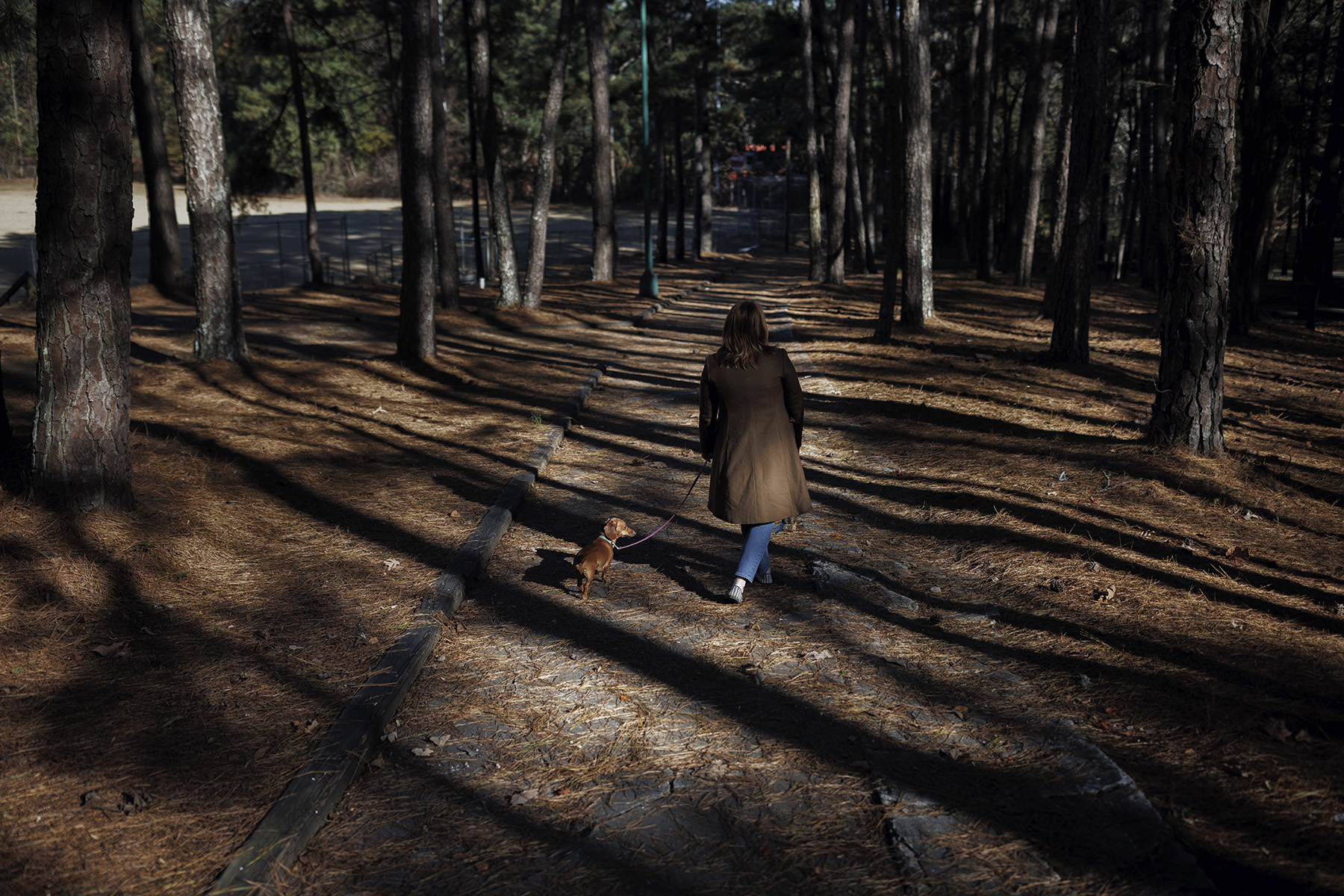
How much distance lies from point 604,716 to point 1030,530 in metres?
3.87

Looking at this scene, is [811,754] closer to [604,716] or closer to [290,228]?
[604,716]

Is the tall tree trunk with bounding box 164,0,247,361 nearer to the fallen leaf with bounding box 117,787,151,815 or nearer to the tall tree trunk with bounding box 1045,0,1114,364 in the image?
the fallen leaf with bounding box 117,787,151,815

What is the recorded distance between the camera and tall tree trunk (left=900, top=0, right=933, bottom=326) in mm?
15531

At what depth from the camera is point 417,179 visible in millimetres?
13180

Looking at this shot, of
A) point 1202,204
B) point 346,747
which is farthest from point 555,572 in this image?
point 1202,204

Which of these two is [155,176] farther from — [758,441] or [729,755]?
[729,755]

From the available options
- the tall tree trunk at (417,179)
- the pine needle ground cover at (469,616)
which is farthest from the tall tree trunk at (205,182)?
the tall tree trunk at (417,179)

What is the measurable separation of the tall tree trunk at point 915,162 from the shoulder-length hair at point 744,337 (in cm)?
1143

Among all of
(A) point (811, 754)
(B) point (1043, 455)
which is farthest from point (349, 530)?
(B) point (1043, 455)

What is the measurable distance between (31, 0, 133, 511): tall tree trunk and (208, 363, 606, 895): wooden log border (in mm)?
2541

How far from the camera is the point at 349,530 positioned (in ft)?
22.9

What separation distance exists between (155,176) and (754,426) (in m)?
21.5

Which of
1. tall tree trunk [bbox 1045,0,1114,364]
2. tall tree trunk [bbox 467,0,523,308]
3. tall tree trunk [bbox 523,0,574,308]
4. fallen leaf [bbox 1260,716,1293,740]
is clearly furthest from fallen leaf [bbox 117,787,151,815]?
tall tree trunk [bbox 467,0,523,308]

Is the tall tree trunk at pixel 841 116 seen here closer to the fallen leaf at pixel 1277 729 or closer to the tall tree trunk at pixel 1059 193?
the tall tree trunk at pixel 1059 193
